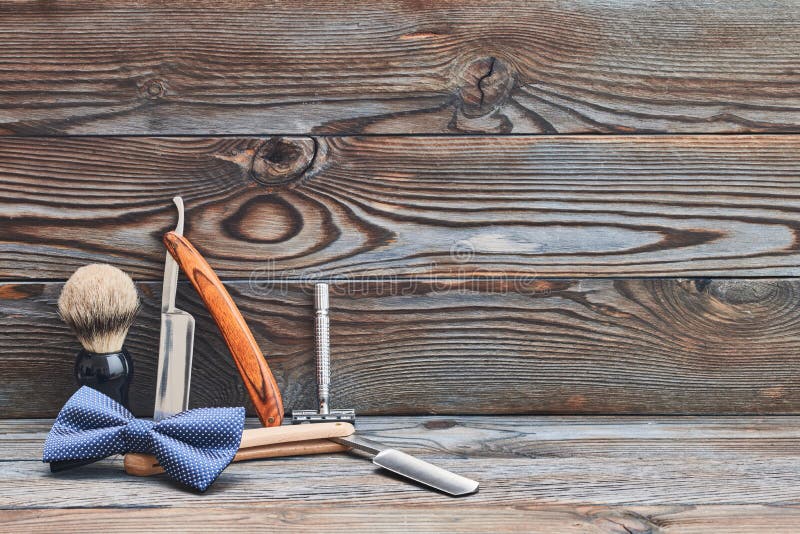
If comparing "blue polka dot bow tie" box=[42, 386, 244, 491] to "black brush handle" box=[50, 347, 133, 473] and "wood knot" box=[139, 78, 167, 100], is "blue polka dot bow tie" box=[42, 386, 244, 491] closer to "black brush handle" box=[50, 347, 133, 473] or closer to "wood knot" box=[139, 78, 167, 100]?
"black brush handle" box=[50, 347, 133, 473]

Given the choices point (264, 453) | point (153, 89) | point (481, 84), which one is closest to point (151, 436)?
point (264, 453)

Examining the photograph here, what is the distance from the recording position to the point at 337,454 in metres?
0.77

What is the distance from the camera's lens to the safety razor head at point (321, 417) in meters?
0.84

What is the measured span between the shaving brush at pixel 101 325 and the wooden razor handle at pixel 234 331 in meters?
0.08

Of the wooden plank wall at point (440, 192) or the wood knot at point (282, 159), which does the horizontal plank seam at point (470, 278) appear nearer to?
the wooden plank wall at point (440, 192)

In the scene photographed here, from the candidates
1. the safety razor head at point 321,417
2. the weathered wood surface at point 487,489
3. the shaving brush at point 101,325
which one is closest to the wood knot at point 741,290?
the weathered wood surface at point 487,489

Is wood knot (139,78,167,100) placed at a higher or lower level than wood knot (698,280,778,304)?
higher

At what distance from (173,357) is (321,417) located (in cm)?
19

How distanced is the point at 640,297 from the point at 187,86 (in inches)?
26.0

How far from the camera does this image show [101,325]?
79 centimetres

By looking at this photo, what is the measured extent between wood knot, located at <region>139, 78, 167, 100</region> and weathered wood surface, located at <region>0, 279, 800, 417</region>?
275mm

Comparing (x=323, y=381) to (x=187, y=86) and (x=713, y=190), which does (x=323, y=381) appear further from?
(x=713, y=190)

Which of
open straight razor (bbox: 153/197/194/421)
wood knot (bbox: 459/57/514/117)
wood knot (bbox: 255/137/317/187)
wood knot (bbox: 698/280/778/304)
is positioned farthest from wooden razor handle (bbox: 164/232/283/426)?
wood knot (bbox: 698/280/778/304)

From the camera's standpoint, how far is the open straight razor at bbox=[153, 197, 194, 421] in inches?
31.6
